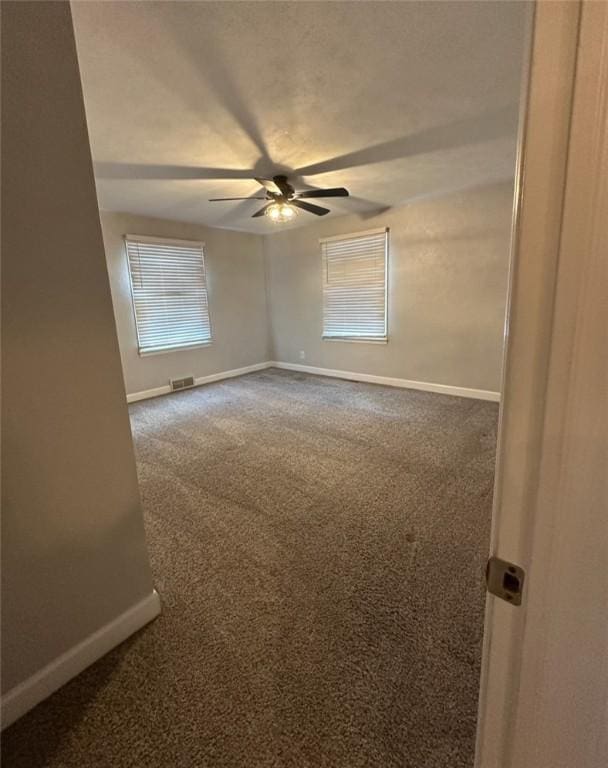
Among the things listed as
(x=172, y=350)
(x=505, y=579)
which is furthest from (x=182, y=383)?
(x=505, y=579)

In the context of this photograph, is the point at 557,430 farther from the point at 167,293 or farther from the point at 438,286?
the point at 167,293

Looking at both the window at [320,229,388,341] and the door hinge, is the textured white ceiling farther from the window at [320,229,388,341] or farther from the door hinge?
the door hinge

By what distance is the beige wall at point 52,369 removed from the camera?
3.36 ft

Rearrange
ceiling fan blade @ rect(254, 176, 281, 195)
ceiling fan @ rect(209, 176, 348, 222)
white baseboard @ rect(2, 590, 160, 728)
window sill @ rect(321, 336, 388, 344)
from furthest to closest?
window sill @ rect(321, 336, 388, 344), ceiling fan blade @ rect(254, 176, 281, 195), ceiling fan @ rect(209, 176, 348, 222), white baseboard @ rect(2, 590, 160, 728)

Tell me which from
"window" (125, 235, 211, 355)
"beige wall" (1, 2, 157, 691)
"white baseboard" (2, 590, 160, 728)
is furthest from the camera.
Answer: "window" (125, 235, 211, 355)

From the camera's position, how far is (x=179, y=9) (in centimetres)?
144

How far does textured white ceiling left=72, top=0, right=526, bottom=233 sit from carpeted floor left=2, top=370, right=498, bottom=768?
2.40 meters

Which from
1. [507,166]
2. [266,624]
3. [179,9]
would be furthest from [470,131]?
[266,624]

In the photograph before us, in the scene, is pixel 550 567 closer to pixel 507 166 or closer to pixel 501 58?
pixel 501 58

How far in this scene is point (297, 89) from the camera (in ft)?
6.41

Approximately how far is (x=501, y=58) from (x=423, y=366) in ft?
10.6

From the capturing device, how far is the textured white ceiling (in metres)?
1.50

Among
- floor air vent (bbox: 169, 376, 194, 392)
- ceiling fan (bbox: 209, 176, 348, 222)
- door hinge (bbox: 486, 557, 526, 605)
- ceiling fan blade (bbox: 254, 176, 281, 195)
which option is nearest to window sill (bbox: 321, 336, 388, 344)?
ceiling fan (bbox: 209, 176, 348, 222)

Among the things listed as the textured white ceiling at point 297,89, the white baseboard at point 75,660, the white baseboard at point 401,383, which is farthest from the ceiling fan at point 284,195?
the white baseboard at point 75,660
